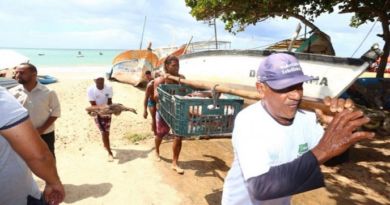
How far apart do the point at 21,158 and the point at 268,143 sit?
69.0 inches

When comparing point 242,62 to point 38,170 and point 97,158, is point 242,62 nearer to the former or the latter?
point 97,158

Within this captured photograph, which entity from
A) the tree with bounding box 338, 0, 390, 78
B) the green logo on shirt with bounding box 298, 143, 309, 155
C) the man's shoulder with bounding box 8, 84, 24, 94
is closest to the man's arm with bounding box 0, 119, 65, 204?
the green logo on shirt with bounding box 298, 143, 309, 155

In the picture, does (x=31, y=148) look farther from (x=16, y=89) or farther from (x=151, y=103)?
(x=151, y=103)

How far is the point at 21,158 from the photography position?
7.78ft

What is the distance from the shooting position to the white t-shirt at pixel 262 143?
1.86 m

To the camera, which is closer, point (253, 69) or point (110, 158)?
point (110, 158)

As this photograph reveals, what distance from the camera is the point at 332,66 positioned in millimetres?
7945

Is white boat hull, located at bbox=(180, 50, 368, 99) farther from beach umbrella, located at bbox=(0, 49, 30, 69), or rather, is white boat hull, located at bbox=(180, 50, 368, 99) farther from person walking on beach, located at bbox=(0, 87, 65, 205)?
person walking on beach, located at bbox=(0, 87, 65, 205)

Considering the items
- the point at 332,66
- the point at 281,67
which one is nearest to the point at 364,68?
the point at 332,66

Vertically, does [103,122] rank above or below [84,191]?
above

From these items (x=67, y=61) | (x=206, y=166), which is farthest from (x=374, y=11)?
(x=67, y=61)

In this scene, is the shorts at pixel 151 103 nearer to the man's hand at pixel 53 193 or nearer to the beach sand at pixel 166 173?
the beach sand at pixel 166 173

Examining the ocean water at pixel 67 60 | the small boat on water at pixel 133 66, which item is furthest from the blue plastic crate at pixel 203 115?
the ocean water at pixel 67 60

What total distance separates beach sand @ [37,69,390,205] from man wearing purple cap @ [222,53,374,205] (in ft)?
11.5
